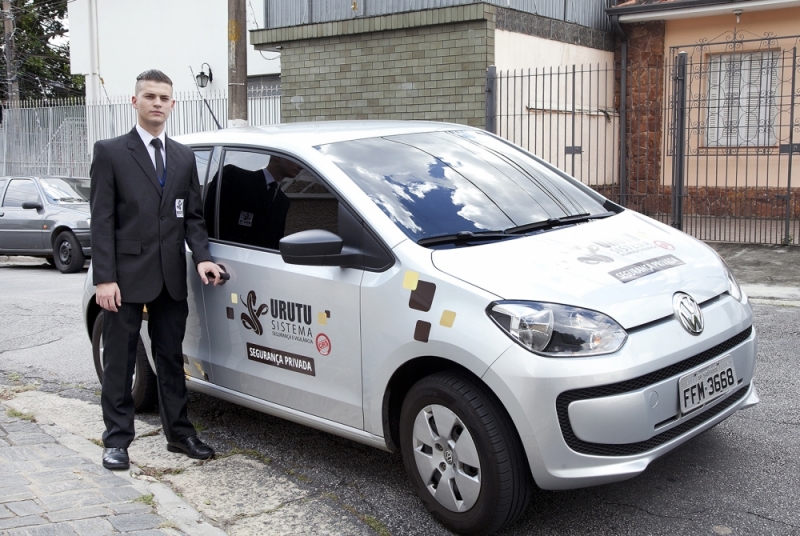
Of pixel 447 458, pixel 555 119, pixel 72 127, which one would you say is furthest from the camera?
pixel 72 127

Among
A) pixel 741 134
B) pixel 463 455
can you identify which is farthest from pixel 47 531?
pixel 741 134

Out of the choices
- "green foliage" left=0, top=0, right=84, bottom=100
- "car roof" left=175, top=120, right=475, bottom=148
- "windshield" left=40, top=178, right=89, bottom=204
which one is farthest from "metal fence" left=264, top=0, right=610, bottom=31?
"green foliage" left=0, top=0, right=84, bottom=100

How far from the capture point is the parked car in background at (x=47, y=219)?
508 inches

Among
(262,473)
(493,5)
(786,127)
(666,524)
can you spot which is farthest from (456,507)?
(786,127)

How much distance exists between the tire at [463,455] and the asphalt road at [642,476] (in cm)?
20

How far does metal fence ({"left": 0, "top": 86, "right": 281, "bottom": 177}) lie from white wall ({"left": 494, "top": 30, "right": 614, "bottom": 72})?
707cm

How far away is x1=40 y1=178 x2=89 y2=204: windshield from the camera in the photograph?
13.6 m

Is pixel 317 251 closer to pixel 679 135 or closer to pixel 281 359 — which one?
pixel 281 359

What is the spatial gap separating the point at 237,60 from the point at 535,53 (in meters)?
5.26

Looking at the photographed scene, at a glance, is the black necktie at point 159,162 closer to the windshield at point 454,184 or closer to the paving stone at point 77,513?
the windshield at point 454,184

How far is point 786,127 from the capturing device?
543 inches

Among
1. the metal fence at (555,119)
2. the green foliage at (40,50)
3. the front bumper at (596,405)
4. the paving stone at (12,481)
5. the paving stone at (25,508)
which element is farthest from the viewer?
the green foliage at (40,50)

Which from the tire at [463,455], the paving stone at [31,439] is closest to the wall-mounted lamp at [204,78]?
the paving stone at [31,439]

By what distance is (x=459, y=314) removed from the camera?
10.7 feet
